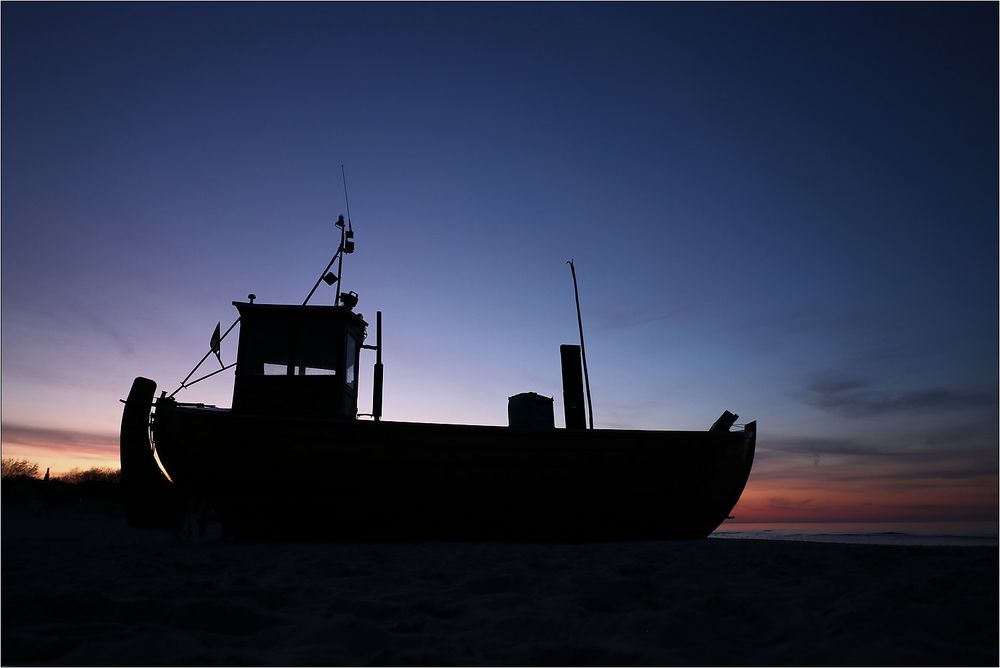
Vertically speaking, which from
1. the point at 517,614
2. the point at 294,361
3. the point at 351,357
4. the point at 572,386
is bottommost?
the point at 517,614

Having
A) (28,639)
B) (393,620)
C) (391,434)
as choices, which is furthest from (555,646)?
(391,434)

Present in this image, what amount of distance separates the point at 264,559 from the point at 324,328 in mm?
5158

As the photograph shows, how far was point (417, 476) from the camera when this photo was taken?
909cm

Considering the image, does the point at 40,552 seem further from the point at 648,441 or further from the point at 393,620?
the point at 648,441

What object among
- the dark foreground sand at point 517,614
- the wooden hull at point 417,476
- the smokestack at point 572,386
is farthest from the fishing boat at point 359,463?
the dark foreground sand at point 517,614

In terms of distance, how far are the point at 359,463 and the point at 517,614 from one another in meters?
6.34

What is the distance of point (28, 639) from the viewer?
2611mm

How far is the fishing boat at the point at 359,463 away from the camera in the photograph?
871 cm

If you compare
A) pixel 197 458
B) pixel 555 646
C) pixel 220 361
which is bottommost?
pixel 555 646

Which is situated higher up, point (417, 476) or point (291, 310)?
point (291, 310)

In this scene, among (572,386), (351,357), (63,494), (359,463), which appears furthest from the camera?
(63,494)

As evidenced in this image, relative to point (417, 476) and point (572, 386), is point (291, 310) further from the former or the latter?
point (572, 386)

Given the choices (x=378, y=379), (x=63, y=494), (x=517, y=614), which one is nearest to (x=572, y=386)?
(x=378, y=379)

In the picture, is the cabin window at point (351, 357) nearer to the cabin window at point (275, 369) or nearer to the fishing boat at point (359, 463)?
the fishing boat at point (359, 463)
